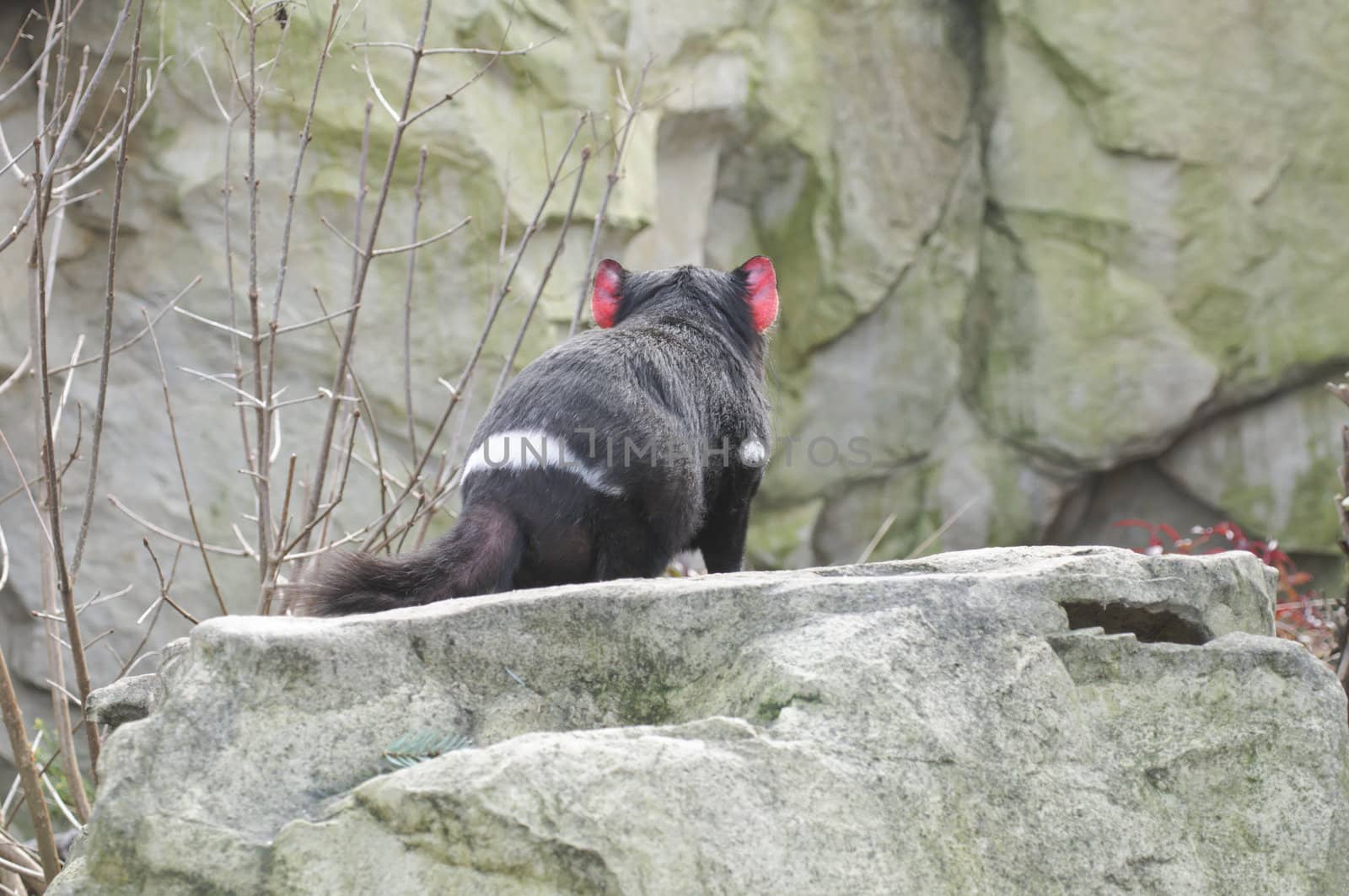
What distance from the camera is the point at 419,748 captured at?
200cm

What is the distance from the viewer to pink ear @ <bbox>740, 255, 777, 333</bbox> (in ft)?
12.0

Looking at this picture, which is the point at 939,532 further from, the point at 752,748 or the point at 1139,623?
the point at 752,748

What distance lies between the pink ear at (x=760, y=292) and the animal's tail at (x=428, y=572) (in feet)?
3.67

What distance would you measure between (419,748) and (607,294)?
6.08ft

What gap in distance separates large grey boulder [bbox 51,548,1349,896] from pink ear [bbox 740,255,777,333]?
4.32 feet

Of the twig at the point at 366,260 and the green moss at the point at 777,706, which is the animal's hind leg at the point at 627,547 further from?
the green moss at the point at 777,706

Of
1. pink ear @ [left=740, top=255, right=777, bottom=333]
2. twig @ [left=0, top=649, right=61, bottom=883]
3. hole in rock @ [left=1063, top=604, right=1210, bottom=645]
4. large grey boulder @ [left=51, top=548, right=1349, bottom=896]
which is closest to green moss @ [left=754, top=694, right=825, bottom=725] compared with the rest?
large grey boulder @ [left=51, top=548, right=1349, bottom=896]

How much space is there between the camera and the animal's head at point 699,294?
11.7ft

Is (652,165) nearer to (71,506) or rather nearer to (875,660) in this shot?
(71,506)

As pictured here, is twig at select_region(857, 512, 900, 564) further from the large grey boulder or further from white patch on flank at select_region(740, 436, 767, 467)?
the large grey boulder

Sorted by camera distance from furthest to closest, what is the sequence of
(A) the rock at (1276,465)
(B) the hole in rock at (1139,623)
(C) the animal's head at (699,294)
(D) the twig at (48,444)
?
(A) the rock at (1276,465)
(C) the animal's head at (699,294)
(D) the twig at (48,444)
(B) the hole in rock at (1139,623)

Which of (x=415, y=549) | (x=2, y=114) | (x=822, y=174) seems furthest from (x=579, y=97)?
(x=415, y=549)

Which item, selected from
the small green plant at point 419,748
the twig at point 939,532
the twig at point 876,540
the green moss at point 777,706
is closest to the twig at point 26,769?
the small green plant at point 419,748

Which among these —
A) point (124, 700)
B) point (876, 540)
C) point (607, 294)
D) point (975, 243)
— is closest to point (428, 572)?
point (124, 700)
